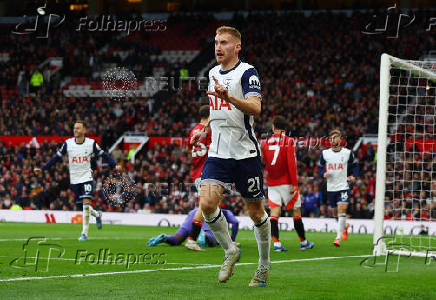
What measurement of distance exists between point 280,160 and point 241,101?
6.78m

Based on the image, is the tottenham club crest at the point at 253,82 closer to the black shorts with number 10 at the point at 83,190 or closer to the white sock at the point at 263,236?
the white sock at the point at 263,236

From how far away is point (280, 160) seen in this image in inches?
533

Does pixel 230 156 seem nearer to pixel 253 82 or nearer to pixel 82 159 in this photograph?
pixel 253 82

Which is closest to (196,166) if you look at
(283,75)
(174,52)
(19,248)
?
(19,248)

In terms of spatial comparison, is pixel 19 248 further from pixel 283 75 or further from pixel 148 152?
pixel 283 75

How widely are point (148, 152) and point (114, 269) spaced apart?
21986mm

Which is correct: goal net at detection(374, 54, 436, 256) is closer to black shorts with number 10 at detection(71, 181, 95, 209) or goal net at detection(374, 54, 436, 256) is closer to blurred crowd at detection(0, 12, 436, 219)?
blurred crowd at detection(0, 12, 436, 219)

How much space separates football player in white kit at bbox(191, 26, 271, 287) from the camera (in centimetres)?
735

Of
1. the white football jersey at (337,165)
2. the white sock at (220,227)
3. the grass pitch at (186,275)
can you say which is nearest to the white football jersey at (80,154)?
the grass pitch at (186,275)

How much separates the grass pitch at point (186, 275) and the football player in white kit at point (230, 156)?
1.58 feet

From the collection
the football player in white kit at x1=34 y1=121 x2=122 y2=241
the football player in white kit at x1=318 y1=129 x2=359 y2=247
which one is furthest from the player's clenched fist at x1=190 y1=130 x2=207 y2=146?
the football player in white kit at x1=318 y1=129 x2=359 y2=247

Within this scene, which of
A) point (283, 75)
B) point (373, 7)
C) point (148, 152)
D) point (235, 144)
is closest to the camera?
point (235, 144)

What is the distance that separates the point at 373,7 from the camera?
3875cm

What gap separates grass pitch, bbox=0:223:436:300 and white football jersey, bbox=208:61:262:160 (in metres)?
1.32
